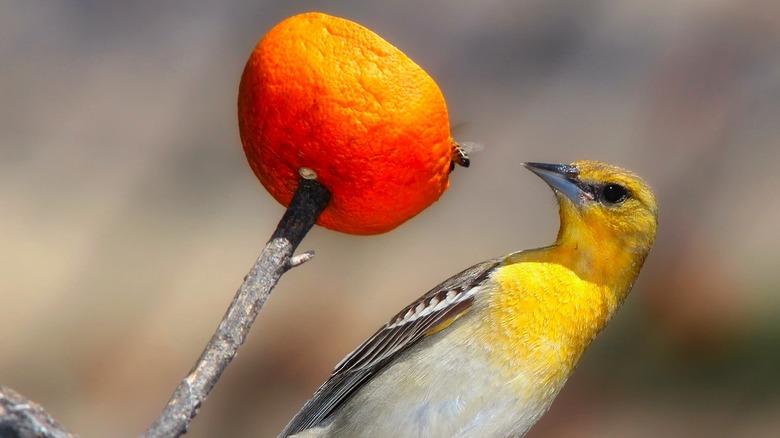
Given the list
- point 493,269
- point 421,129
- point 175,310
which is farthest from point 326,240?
point 421,129

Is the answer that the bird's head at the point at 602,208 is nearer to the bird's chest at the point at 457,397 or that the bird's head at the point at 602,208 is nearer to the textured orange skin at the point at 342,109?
the bird's chest at the point at 457,397

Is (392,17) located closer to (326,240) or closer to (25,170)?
(326,240)

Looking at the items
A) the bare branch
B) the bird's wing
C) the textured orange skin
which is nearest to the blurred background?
the bird's wing

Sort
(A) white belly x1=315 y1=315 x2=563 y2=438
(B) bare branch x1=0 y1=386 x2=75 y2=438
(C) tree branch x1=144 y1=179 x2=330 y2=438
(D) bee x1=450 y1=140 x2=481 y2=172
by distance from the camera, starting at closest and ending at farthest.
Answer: (B) bare branch x1=0 y1=386 x2=75 y2=438 → (C) tree branch x1=144 y1=179 x2=330 y2=438 → (D) bee x1=450 y1=140 x2=481 y2=172 → (A) white belly x1=315 y1=315 x2=563 y2=438

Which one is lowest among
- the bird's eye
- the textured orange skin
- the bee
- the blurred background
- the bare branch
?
the blurred background

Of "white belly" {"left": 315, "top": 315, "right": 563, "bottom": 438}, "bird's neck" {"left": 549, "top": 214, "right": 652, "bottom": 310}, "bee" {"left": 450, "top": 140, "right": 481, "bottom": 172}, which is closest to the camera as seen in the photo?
"bee" {"left": 450, "top": 140, "right": 481, "bottom": 172}

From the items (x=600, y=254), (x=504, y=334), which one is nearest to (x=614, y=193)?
(x=600, y=254)

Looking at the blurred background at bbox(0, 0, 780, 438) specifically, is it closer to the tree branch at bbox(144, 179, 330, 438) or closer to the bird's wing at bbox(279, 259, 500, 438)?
the bird's wing at bbox(279, 259, 500, 438)

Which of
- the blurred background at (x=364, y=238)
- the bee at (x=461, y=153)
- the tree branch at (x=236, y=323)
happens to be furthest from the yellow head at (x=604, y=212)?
the blurred background at (x=364, y=238)

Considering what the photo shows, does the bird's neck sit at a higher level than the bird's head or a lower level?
lower
